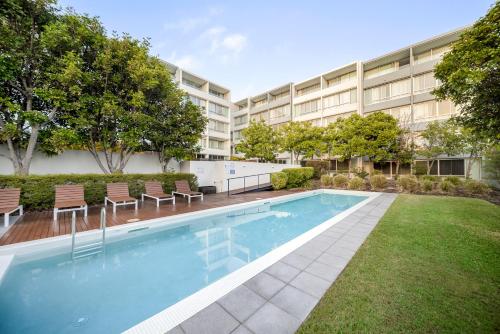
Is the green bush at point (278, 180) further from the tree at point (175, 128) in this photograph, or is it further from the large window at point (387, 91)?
the large window at point (387, 91)

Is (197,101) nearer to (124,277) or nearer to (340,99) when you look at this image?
(340,99)

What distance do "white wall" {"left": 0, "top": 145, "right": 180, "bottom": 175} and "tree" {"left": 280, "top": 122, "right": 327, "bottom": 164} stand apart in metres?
14.9

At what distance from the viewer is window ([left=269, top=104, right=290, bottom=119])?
111 ft

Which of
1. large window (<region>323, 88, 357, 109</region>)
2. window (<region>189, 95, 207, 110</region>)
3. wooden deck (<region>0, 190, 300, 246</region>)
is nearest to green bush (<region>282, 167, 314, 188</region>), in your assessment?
wooden deck (<region>0, 190, 300, 246</region>)

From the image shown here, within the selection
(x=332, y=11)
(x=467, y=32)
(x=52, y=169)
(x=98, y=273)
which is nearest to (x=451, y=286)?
(x=98, y=273)

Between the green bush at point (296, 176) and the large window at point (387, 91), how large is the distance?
15417mm

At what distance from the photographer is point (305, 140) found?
22.6 metres

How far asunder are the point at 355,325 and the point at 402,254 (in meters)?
2.67

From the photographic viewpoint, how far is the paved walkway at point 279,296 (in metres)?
2.22

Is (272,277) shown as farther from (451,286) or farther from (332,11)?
(332,11)

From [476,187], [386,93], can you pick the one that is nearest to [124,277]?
[476,187]

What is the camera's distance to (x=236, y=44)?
17.0 metres

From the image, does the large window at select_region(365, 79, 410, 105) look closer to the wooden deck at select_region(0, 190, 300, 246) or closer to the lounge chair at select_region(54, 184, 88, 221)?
the wooden deck at select_region(0, 190, 300, 246)

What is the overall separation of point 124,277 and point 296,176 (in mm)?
14155
